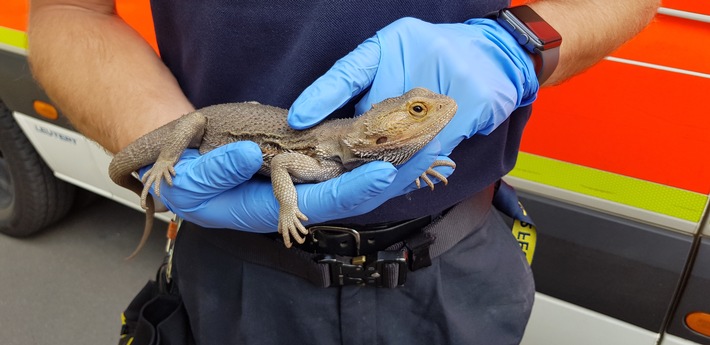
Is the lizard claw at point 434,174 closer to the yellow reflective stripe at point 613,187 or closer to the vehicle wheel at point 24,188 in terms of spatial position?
the yellow reflective stripe at point 613,187

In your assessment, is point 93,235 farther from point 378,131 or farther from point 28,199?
point 378,131

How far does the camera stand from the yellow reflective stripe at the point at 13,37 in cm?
367

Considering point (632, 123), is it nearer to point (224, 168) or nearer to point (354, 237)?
point (354, 237)

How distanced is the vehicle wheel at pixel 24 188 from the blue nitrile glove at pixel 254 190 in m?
3.32

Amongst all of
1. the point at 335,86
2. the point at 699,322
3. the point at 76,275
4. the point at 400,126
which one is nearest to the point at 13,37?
the point at 76,275

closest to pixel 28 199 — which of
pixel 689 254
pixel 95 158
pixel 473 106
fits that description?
pixel 95 158

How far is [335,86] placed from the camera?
1.56 m

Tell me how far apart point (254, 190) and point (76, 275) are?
3396 mm

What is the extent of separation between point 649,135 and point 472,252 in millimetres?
1099

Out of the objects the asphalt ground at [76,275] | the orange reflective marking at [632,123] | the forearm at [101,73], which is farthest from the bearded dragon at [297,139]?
the asphalt ground at [76,275]

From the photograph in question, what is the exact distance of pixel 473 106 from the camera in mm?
1599

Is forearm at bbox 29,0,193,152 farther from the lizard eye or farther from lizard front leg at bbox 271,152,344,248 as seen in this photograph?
the lizard eye

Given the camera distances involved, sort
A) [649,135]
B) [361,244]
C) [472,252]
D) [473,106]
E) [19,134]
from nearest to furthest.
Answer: [473,106] < [361,244] < [472,252] < [649,135] < [19,134]

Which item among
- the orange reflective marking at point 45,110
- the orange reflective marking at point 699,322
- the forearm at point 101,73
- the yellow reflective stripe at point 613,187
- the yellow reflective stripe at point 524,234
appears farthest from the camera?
the orange reflective marking at point 45,110
